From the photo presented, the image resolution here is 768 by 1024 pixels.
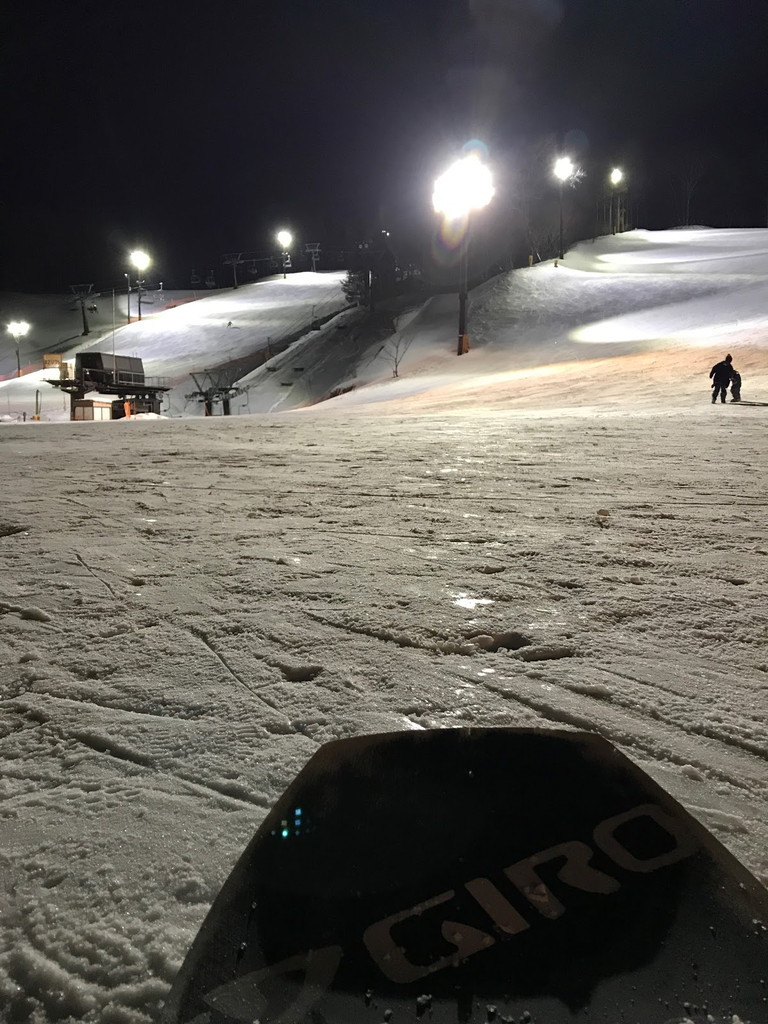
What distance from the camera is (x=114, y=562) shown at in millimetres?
3084

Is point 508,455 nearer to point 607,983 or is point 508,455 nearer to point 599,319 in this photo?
point 607,983

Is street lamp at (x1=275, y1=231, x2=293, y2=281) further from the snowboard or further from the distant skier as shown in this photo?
the snowboard

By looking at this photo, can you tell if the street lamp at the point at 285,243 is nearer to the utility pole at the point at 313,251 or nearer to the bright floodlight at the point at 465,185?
the utility pole at the point at 313,251

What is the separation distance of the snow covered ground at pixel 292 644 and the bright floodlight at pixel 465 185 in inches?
857

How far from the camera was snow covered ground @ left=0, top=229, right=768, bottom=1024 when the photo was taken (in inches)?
49.7

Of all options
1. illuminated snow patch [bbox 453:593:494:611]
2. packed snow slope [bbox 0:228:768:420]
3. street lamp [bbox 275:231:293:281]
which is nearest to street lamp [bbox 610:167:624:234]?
packed snow slope [bbox 0:228:768:420]

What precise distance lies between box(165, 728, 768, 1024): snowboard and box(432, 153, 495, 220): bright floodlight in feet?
86.7

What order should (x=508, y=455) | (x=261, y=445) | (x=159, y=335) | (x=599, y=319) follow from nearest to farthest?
(x=508, y=455)
(x=261, y=445)
(x=599, y=319)
(x=159, y=335)

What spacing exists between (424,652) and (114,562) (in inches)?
72.1

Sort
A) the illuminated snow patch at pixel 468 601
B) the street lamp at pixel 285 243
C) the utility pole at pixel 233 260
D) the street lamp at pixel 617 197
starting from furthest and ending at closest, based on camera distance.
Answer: the street lamp at pixel 285 243
the utility pole at pixel 233 260
the street lamp at pixel 617 197
the illuminated snow patch at pixel 468 601

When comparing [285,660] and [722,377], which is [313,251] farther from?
[285,660]

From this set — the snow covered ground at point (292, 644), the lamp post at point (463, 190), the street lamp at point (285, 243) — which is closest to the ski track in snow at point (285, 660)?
the snow covered ground at point (292, 644)

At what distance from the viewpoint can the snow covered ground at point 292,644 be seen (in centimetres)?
126

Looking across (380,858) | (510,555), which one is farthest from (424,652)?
(510,555)
